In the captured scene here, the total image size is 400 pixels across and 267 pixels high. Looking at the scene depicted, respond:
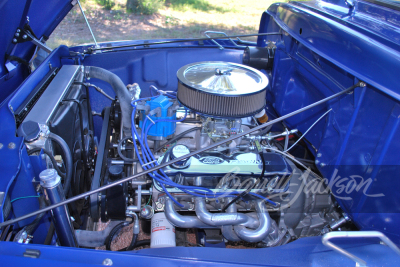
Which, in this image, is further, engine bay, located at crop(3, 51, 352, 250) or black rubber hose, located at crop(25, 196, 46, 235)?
engine bay, located at crop(3, 51, 352, 250)

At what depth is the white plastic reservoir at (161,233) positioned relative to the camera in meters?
1.25

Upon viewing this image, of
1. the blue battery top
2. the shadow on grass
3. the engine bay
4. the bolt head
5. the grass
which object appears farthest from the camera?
the shadow on grass

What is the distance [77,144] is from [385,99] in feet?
4.33

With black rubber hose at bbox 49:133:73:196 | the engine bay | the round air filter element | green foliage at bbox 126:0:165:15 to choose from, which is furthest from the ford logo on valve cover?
green foliage at bbox 126:0:165:15

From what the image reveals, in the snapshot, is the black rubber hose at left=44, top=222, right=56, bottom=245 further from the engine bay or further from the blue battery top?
the blue battery top

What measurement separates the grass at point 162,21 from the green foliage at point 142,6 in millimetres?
173

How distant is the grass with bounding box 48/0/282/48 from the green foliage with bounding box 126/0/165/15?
0.57 ft

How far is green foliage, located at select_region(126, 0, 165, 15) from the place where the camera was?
26.5 feet

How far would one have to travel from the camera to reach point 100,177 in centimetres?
129

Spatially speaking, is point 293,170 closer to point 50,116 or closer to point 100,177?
point 100,177

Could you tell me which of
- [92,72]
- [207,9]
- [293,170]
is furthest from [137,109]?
[207,9]

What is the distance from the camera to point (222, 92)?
4.00 feet

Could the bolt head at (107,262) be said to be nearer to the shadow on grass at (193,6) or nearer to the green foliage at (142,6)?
the green foliage at (142,6)

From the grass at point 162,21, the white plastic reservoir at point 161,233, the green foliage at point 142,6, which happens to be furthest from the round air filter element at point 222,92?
the green foliage at point 142,6
